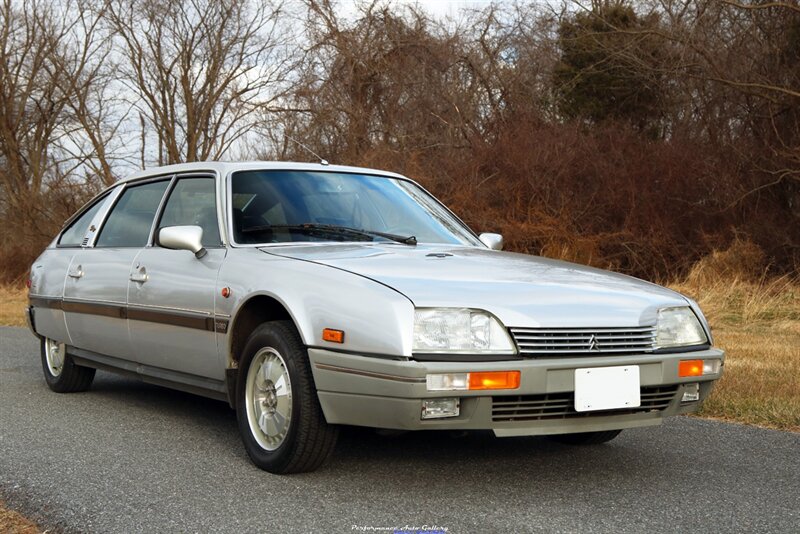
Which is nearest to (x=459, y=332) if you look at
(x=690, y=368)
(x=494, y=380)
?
(x=494, y=380)

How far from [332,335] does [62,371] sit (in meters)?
3.54

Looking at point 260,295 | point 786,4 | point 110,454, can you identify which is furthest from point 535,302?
point 786,4

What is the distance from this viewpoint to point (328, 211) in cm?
518

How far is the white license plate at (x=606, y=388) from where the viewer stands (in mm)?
3797

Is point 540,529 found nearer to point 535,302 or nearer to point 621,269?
point 535,302

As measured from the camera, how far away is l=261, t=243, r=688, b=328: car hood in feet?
12.6

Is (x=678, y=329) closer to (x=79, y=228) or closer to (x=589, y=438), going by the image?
(x=589, y=438)

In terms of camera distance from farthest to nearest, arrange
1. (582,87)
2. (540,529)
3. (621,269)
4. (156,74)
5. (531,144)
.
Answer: (156,74), (582,87), (531,144), (621,269), (540,529)

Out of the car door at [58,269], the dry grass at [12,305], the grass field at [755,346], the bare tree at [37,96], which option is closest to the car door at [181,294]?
the car door at [58,269]

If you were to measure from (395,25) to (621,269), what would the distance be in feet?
28.0

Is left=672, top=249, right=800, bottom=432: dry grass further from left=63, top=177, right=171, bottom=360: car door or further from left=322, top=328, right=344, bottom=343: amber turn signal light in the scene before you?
left=63, top=177, right=171, bottom=360: car door

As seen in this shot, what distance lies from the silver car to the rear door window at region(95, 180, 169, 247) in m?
0.04

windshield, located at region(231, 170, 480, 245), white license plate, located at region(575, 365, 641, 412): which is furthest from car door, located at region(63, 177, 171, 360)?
white license plate, located at region(575, 365, 641, 412)

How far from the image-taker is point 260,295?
4414 mm
